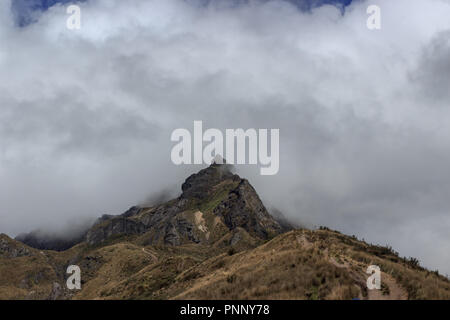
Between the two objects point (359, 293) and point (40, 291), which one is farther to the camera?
point (40, 291)

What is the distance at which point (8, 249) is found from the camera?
196 meters

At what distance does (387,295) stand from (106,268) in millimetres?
123278

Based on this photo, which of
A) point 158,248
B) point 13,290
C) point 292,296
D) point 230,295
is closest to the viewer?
point 292,296

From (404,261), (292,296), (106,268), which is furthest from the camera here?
(106,268)

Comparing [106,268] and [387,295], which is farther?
[106,268]

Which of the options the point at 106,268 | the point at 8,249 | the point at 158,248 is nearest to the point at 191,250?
the point at 158,248

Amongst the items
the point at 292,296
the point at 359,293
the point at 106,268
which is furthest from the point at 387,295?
the point at 106,268

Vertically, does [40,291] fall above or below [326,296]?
below

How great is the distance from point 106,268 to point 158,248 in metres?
27.1

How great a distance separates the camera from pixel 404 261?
38.9 meters
